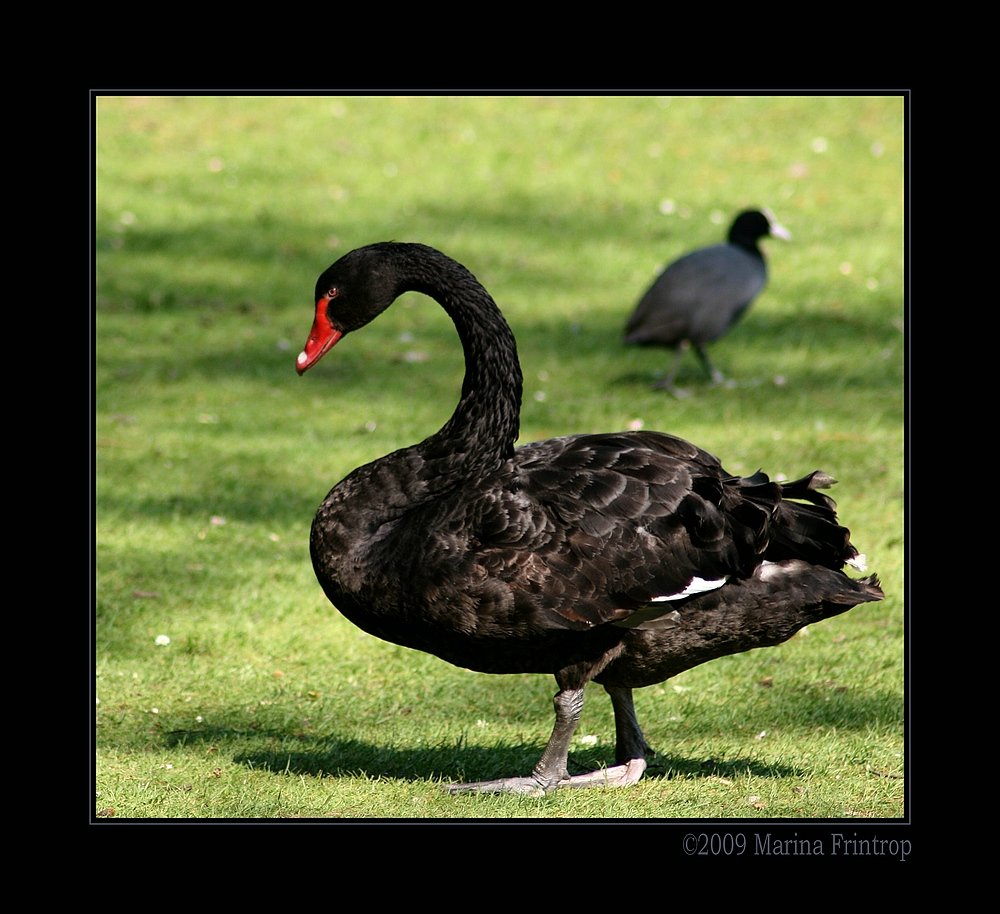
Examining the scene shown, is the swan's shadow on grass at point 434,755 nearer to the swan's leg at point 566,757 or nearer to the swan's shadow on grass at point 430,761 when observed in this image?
the swan's shadow on grass at point 430,761

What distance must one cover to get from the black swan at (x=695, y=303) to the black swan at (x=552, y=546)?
5.13 metres

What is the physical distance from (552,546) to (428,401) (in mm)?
5360

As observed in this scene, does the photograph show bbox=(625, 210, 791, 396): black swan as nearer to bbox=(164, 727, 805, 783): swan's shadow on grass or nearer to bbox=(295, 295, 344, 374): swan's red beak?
bbox=(164, 727, 805, 783): swan's shadow on grass

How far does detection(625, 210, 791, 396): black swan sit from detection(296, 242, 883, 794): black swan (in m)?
5.13

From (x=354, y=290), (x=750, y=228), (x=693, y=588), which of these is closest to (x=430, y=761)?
(x=693, y=588)

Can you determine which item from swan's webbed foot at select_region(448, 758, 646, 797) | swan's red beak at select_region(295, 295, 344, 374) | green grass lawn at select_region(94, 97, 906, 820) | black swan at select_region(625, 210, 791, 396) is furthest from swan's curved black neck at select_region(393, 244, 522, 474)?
black swan at select_region(625, 210, 791, 396)

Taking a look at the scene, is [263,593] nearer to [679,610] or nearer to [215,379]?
[679,610]

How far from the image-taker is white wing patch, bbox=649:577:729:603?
4312 millimetres

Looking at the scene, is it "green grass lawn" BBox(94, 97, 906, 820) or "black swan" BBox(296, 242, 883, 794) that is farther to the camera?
"green grass lawn" BBox(94, 97, 906, 820)

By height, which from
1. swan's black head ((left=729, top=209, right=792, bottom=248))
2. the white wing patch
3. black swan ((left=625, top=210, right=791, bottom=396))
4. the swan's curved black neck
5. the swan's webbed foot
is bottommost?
the swan's webbed foot

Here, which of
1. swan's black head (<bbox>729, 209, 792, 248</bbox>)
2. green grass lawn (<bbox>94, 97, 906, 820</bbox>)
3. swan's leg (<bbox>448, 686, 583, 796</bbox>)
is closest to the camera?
swan's leg (<bbox>448, 686, 583, 796</bbox>)

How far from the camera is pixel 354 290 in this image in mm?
4707

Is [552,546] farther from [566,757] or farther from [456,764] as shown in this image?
[456,764]

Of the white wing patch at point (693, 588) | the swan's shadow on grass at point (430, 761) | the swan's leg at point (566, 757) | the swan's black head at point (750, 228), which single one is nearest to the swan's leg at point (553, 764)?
the swan's leg at point (566, 757)
